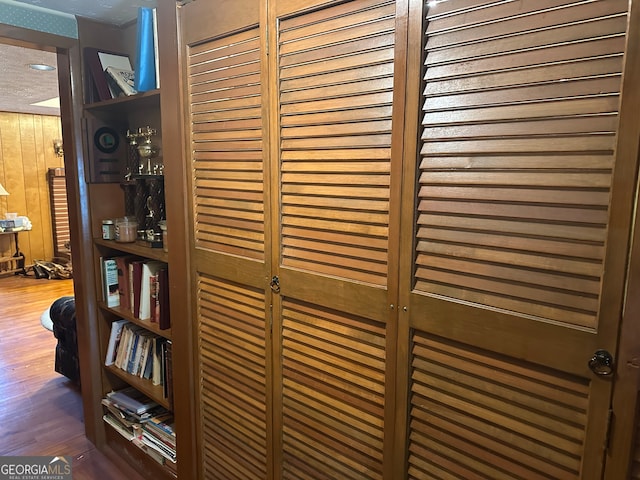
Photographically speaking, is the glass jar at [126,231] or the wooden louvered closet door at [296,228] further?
the glass jar at [126,231]

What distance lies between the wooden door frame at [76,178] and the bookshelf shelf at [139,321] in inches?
5.9

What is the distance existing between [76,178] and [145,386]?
3.24 feet

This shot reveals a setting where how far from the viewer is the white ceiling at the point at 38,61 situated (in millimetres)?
1843

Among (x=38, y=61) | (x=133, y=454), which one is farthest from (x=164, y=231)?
(x=38, y=61)

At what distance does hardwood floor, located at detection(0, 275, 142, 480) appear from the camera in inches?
90.0

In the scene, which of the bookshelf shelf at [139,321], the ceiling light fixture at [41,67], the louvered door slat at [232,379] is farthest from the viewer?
the ceiling light fixture at [41,67]

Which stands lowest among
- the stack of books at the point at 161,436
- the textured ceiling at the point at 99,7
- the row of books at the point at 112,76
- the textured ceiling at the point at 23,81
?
the stack of books at the point at 161,436

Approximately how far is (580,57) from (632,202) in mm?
254

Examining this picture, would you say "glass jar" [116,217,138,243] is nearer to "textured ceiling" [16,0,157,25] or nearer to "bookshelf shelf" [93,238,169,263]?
"bookshelf shelf" [93,238,169,263]

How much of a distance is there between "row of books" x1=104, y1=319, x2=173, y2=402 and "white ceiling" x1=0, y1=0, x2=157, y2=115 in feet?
4.54

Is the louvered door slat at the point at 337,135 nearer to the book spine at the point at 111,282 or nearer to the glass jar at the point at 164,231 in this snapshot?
the glass jar at the point at 164,231

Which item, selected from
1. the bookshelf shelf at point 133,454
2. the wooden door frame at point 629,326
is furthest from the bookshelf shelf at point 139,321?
the wooden door frame at point 629,326

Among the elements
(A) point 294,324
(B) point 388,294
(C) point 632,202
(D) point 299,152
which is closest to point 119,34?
(D) point 299,152

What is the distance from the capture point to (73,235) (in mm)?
2195
